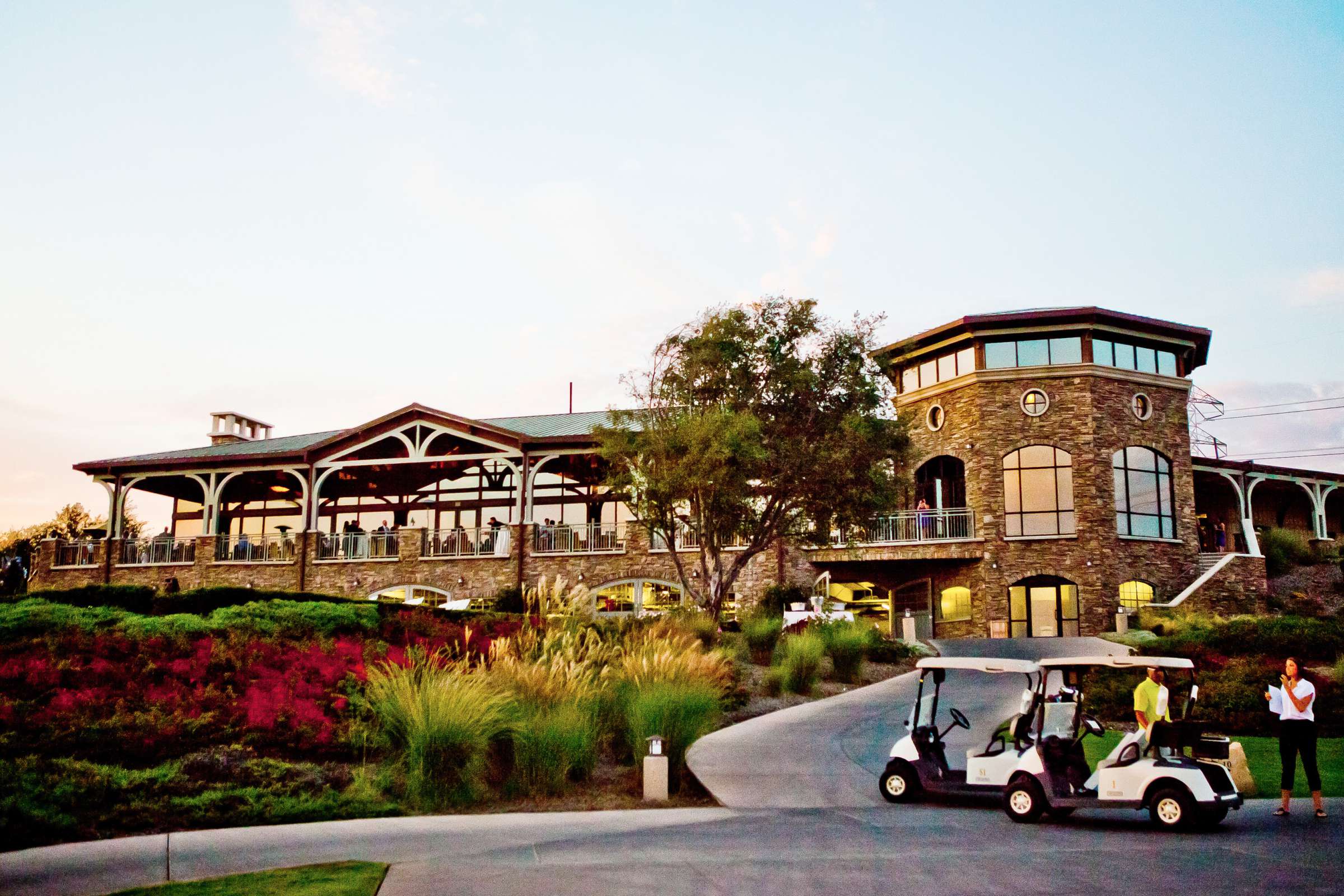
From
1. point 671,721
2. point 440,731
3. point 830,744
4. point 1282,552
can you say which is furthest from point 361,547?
point 1282,552

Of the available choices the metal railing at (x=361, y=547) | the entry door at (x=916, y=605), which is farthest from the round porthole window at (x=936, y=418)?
the metal railing at (x=361, y=547)

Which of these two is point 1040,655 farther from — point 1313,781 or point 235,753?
point 235,753

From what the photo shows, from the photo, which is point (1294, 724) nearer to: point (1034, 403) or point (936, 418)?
point (1034, 403)

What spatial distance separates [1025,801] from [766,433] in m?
15.3

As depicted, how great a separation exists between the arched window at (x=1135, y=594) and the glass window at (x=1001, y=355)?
23.5 ft

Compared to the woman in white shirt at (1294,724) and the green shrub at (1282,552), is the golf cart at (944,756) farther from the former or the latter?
the green shrub at (1282,552)

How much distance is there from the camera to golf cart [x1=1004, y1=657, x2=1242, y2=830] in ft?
30.9

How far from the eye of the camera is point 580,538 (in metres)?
33.2

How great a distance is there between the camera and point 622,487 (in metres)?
25.4

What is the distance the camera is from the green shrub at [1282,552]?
36750mm

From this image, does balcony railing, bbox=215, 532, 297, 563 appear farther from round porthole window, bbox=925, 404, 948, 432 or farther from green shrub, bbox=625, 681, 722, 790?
green shrub, bbox=625, 681, 722, 790

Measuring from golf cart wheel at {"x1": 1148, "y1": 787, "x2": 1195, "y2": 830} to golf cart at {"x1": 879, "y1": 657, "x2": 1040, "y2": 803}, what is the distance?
1.28 meters

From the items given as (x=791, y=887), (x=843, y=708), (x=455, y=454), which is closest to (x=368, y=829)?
(x=791, y=887)

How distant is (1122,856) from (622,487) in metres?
17.8
